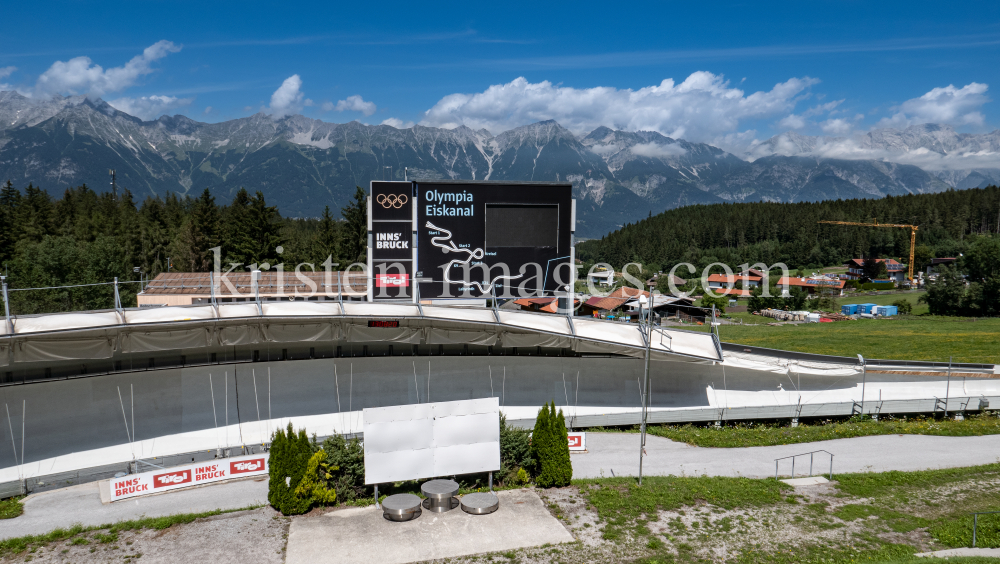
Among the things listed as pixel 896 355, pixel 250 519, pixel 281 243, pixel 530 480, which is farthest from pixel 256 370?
pixel 281 243

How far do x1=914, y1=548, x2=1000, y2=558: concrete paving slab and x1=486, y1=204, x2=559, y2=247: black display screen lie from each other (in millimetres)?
18391

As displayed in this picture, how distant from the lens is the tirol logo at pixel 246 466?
60.4ft

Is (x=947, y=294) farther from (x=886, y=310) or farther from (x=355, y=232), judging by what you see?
(x=355, y=232)

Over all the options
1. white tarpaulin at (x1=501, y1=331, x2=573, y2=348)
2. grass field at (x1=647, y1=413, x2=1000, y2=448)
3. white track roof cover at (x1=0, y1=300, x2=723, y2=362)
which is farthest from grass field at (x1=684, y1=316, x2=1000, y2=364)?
white tarpaulin at (x1=501, y1=331, x2=573, y2=348)

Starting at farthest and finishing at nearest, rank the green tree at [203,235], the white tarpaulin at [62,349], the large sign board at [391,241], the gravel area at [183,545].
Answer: the green tree at [203,235], the large sign board at [391,241], the white tarpaulin at [62,349], the gravel area at [183,545]

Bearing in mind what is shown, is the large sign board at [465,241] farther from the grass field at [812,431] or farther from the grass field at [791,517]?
the grass field at [791,517]

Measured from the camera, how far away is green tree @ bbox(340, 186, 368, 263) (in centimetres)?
6888

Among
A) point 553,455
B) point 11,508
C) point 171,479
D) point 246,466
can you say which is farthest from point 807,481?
point 11,508

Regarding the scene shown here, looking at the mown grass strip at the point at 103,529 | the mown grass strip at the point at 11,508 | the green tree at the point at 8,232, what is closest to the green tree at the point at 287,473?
the mown grass strip at the point at 103,529

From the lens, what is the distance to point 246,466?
18625mm

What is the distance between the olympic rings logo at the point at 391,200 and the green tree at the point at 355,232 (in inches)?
1659

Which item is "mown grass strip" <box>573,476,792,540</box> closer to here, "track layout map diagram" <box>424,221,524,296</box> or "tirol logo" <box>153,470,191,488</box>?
"tirol logo" <box>153,470,191,488</box>

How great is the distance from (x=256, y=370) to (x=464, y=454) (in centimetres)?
1084

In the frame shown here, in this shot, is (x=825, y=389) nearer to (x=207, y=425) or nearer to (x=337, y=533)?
(x=337, y=533)
